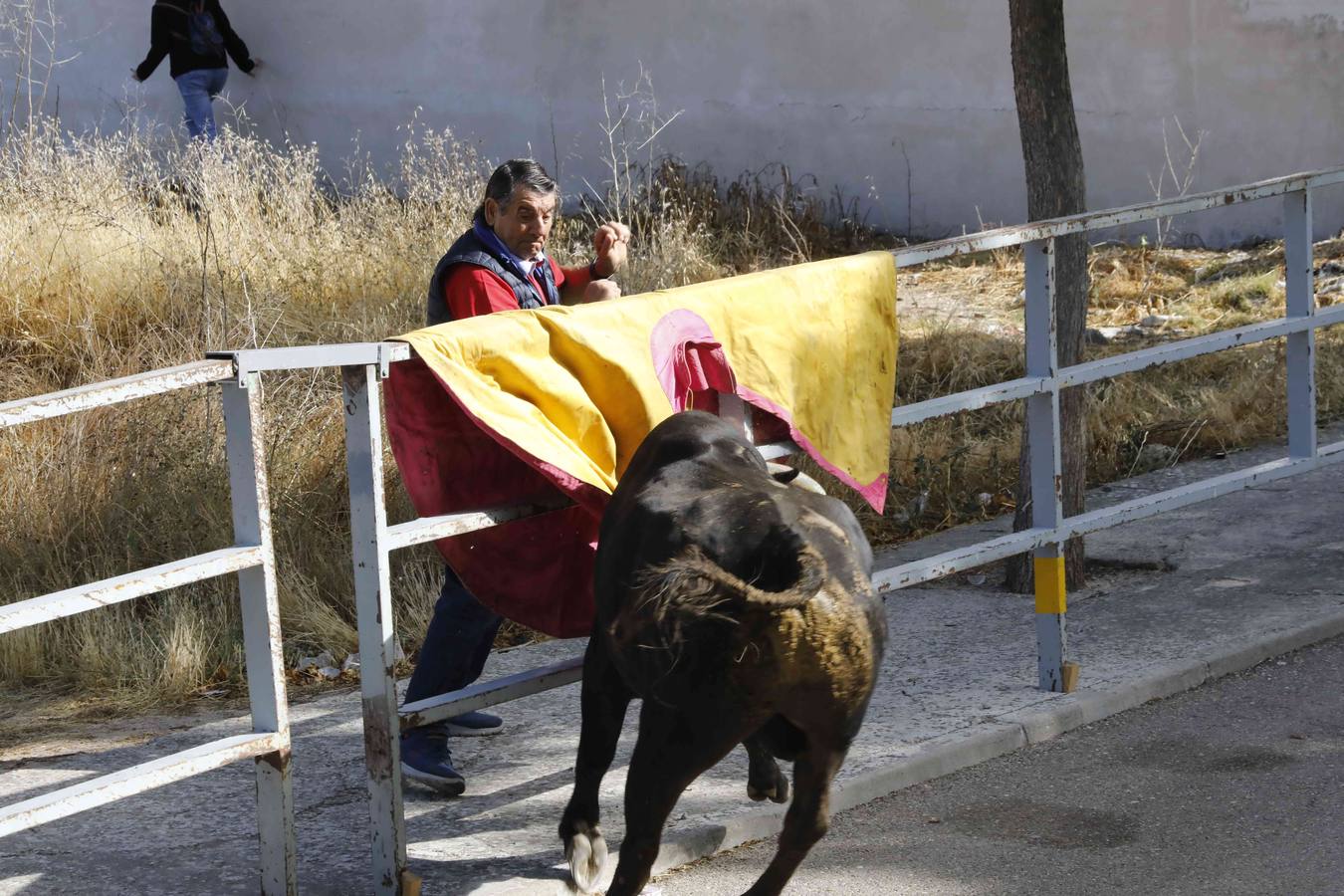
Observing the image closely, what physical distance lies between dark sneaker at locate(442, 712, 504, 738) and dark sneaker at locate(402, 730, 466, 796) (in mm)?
442

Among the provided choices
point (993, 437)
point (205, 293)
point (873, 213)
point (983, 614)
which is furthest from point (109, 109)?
point (983, 614)

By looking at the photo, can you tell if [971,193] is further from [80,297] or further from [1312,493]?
[80,297]

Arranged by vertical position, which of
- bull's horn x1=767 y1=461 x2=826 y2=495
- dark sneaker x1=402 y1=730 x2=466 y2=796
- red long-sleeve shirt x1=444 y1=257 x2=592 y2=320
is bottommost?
dark sneaker x1=402 y1=730 x2=466 y2=796

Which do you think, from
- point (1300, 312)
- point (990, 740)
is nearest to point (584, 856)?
point (990, 740)

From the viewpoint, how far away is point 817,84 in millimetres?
13602

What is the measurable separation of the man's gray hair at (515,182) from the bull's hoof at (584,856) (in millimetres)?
1814

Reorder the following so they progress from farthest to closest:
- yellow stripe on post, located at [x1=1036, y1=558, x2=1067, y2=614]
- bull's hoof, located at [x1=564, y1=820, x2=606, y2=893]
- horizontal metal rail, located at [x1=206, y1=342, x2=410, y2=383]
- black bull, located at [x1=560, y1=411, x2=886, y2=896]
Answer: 1. yellow stripe on post, located at [x1=1036, y1=558, x2=1067, y2=614]
2. bull's hoof, located at [x1=564, y1=820, x2=606, y2=893]
3. horizontal metal rail, located at [x1=206, y1=342, x2=410, y2=383]
4. black bull, located at [x1=560, y1=411, x2=886, y2=896]

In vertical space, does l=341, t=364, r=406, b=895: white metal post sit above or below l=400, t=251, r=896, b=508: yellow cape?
below

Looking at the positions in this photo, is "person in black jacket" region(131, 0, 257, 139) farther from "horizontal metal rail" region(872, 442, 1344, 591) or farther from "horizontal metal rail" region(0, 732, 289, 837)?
"horizontal metal rail" region(0, 732, 289, 837)

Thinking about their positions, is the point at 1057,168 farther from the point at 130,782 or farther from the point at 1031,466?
the point at 130,782

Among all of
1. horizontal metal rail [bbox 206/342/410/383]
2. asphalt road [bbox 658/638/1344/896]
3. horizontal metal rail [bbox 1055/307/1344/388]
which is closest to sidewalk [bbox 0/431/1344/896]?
asphalt road [bbox 658/638/1344/896]

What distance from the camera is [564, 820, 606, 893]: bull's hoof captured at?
12.5 ft

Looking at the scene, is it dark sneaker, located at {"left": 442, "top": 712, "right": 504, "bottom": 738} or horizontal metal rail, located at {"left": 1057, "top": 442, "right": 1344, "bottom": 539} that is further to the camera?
horizontal metal rail, located at {"left": 1057, "top": 442, "right": 1344, "bottom": 539}

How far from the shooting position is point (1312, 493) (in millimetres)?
7418
